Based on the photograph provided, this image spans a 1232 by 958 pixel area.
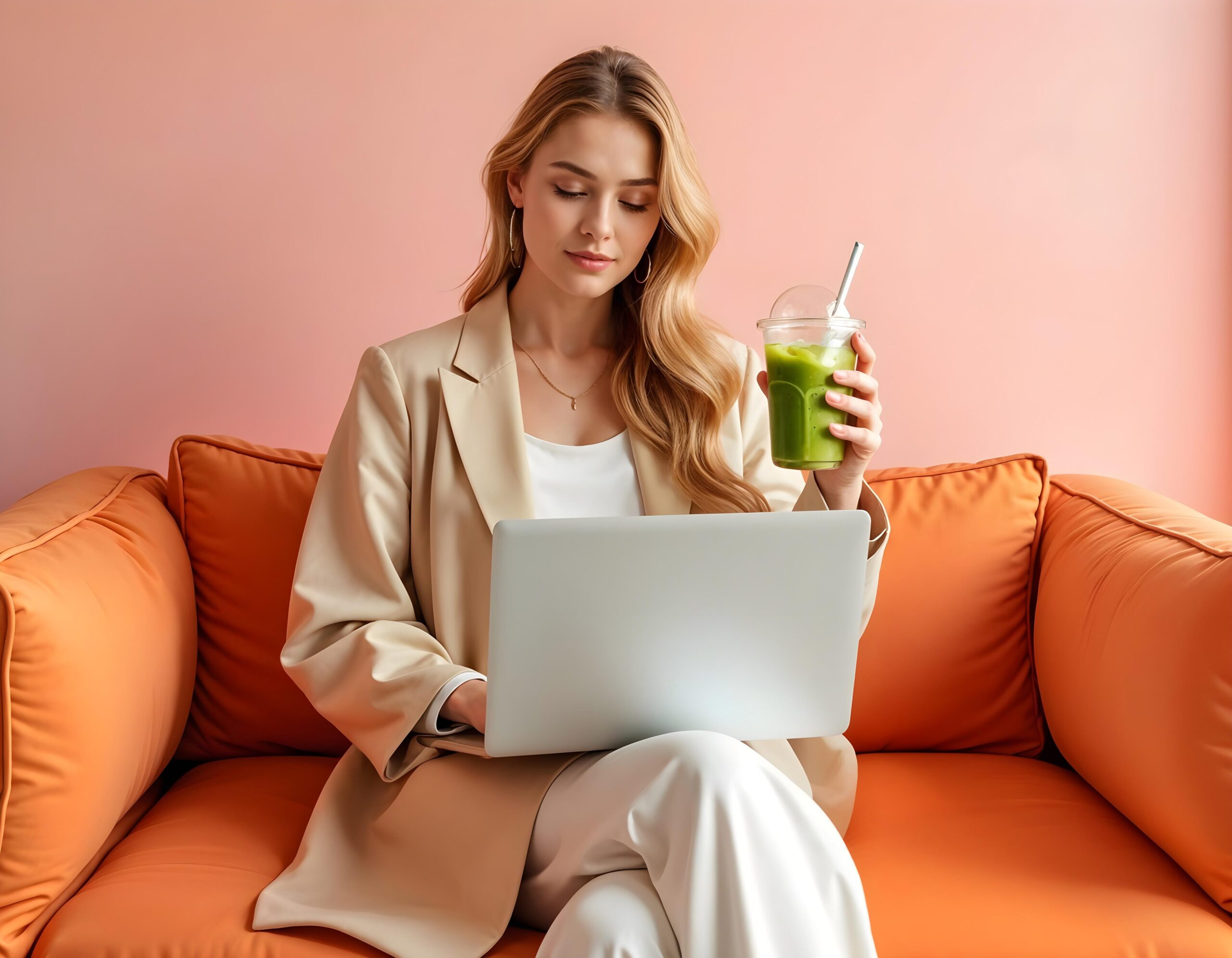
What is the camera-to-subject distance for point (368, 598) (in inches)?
59.3

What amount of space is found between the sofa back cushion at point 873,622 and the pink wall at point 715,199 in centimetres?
33

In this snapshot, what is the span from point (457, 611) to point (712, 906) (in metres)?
0.62

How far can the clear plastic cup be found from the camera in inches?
50.2

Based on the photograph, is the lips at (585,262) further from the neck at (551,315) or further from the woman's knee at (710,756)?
the woman's knee at (710,756)

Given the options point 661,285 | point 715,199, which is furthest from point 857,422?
point 715,199

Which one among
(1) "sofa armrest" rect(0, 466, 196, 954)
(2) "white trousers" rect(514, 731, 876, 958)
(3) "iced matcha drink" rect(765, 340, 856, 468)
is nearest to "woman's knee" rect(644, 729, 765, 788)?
(2) "white trousers" rect(514, 731, 876, 958)

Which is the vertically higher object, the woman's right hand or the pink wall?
the pink wall

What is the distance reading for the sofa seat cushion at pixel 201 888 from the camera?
1217mm

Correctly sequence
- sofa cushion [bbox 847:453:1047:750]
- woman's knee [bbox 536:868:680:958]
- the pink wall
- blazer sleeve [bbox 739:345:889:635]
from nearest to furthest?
woman's knee [bbox 536:868:680:958] < blazer sleeve [bbox 739:345:889:635] < sofa cushion [bbox 847:453:1047:750] < the pink wall

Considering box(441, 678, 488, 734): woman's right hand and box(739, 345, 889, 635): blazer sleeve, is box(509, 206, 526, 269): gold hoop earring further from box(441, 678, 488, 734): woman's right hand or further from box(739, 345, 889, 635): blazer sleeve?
box(441, 678, 488, 734): woman's right hand

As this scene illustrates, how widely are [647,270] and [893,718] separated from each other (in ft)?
2.77

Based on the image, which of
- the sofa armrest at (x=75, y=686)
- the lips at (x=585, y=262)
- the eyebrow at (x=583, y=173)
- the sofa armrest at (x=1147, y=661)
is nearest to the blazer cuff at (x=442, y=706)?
the sofa armrest at (x=75, y=686)

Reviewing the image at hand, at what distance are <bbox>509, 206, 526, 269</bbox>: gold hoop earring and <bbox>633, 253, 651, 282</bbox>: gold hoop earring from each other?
0.18m

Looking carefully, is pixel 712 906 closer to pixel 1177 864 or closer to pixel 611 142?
pixel 1177 864
